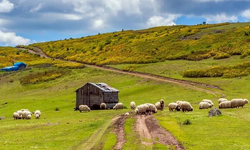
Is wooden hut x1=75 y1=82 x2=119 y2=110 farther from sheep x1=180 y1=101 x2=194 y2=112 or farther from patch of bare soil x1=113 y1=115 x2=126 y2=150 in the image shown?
patch of bare soil x1=113 y1=115 x2=126 y2=150

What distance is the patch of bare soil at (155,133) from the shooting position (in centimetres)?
2138

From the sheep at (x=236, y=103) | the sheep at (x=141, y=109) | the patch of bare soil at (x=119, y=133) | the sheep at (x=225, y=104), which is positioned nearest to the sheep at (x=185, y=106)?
the sheep at (x=225, y=104)

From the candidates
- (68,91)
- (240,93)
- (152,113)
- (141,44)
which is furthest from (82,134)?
(141,44)

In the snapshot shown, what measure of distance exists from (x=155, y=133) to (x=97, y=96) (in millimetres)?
34307

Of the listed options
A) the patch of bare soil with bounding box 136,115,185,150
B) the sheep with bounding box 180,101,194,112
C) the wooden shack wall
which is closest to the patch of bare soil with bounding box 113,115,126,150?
the patch of bare soil with bounding box 136,115,185,150

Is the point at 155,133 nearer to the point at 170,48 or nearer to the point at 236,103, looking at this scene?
the point at 236,103

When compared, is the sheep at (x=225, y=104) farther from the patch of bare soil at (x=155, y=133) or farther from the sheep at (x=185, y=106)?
the patch of bare soil at (x=155, y=133)

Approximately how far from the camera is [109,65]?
108 metres

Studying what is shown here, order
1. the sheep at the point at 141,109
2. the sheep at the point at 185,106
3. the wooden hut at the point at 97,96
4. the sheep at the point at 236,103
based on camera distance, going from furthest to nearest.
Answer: the wooden hut at the point at 97,96, the sheep at the point at 236,103, the sheep at the point at 185,106, the sheep at the point at 141,109

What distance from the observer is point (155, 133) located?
81.5ft

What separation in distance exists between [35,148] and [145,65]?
255ft

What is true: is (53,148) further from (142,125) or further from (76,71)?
(76,71)

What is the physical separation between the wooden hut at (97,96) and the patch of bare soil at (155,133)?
2595 cm

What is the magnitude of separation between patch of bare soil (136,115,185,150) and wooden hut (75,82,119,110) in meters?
25.9
